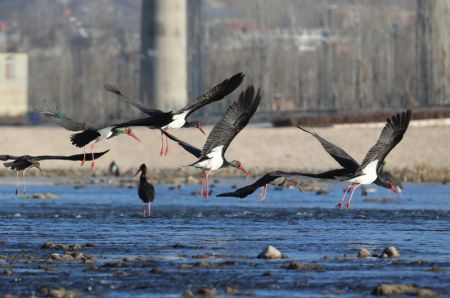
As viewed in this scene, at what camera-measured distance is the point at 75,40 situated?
578 feet

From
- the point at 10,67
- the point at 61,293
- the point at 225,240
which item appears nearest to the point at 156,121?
the point at 225,240

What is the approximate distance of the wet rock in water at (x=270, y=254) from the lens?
24.7 meters

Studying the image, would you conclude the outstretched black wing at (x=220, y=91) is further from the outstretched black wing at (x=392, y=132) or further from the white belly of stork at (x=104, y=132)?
the outstretched black wing at (x=392, y=132)

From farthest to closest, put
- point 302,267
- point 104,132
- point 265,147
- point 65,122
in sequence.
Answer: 1. point 265,147
2. point 65,122
3. point 104,132
4. point 302,267

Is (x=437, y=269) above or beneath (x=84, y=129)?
beneath

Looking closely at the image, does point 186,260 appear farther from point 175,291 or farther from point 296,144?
point 296,144

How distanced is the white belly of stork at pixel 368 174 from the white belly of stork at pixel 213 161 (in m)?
2.27

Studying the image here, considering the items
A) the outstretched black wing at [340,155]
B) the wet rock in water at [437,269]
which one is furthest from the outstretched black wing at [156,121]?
the wet rock in water at [437,269]

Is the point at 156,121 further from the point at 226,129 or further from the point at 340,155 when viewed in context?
Answer: the point at 340,155

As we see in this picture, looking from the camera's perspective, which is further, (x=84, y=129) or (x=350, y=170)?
(x=350, y=170)

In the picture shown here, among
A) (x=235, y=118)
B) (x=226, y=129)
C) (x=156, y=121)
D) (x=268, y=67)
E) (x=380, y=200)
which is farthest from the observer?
(x=268, y=67)

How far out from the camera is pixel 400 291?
20.7m

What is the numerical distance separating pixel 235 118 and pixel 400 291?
6.59 meters

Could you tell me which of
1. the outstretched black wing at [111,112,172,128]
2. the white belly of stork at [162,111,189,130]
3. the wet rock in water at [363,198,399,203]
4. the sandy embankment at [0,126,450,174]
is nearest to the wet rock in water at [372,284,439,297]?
the outstretched black wing at [111,112,172,128]
